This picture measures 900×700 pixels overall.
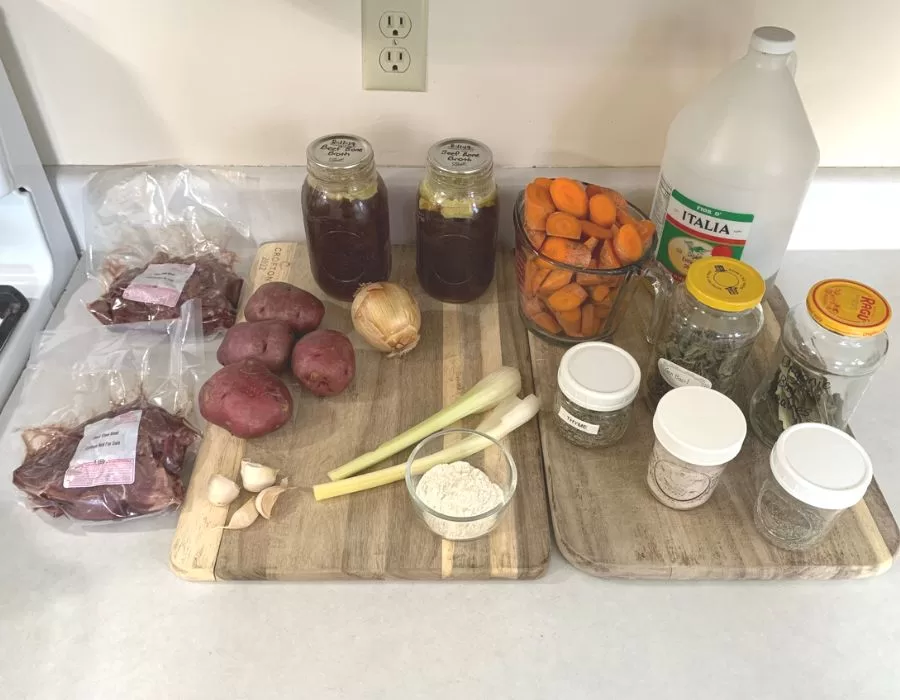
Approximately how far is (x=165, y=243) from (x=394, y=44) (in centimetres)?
43

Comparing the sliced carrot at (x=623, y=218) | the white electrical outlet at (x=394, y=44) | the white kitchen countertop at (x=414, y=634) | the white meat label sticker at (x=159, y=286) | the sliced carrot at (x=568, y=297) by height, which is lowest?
the white kitchen countertop at (x=414, y=634)

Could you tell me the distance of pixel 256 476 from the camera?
2.51 ft

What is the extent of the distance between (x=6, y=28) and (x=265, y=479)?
613 millimetres

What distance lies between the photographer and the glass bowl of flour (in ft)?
2.39

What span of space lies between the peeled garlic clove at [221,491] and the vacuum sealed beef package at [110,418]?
36 mm

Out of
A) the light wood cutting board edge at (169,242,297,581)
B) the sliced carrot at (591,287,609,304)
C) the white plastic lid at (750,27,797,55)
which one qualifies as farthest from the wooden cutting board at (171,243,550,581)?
the white plastic lid at (750,27,797,55)

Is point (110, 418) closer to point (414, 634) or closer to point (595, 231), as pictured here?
point (414, 634)

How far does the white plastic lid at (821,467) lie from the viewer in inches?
26.1

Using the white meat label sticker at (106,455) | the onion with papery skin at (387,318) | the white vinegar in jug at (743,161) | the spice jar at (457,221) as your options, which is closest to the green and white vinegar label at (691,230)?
the white vinegar in jug at (743,161)

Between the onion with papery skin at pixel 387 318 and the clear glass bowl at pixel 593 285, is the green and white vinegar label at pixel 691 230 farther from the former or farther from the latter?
the onion with papery skin at pixel 387 318

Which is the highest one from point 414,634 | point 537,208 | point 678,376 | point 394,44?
point 394,44

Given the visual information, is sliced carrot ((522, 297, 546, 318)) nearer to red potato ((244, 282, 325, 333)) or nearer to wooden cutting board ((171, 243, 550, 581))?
wooden cutting board ((171, 243, 550, 581))

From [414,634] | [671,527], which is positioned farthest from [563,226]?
[414,634]

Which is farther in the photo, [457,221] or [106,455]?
[457,221]
